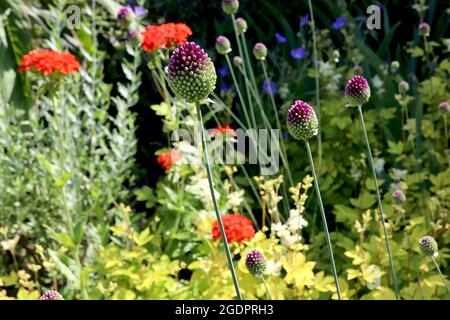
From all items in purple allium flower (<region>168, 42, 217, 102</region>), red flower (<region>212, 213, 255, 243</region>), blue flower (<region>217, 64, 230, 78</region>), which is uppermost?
purple allium flower (<region>168, 42, 217, 102</region>)

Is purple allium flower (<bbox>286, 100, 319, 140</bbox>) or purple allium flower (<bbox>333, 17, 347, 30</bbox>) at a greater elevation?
purple allium flower (<bbox>286, 100, 319, 140</bbox>)

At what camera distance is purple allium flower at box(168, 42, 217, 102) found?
44.0 inches

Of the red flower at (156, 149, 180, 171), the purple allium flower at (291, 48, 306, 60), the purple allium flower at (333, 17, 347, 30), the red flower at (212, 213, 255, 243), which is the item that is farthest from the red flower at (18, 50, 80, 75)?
the purple allium flower at (333, 17, 347, 30)

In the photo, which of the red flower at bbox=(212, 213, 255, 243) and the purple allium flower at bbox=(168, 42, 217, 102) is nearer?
the purple allium flower at bbox=(168, 42, 217, 102)

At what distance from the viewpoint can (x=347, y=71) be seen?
3324 millimetres

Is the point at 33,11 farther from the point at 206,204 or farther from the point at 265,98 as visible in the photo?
the point at 206,204

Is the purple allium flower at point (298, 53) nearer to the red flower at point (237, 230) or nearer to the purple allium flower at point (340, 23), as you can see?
the purple allium flower at point (340, 23)

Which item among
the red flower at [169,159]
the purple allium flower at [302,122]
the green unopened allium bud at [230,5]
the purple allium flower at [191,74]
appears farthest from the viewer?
the red flower at [169,159]

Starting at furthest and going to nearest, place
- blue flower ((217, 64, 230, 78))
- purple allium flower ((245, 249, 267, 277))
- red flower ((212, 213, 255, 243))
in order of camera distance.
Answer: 1. blue flower ((217, 64, 230, 78))
2. red flower ((212, 213, 255, 243))
3. purple allium flower ((245, 249, 267, 277))

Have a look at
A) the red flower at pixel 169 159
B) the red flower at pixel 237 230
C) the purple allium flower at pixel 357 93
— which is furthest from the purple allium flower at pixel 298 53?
the purple allium flower at pixel 357 93

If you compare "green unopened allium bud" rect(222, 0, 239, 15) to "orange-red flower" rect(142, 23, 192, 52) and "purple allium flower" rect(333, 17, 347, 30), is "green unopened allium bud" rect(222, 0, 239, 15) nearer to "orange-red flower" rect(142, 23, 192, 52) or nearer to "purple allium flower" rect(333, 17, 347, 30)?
"orange-red flower" rect(142, 23, 192, 52)

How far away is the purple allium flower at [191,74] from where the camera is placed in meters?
1.12

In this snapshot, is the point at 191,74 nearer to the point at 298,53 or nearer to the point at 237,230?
the point at 237,230

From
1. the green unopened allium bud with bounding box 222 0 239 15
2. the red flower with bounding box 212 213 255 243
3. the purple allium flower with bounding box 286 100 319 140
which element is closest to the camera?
the purple allium flower with bounding box 286 100 319 140
